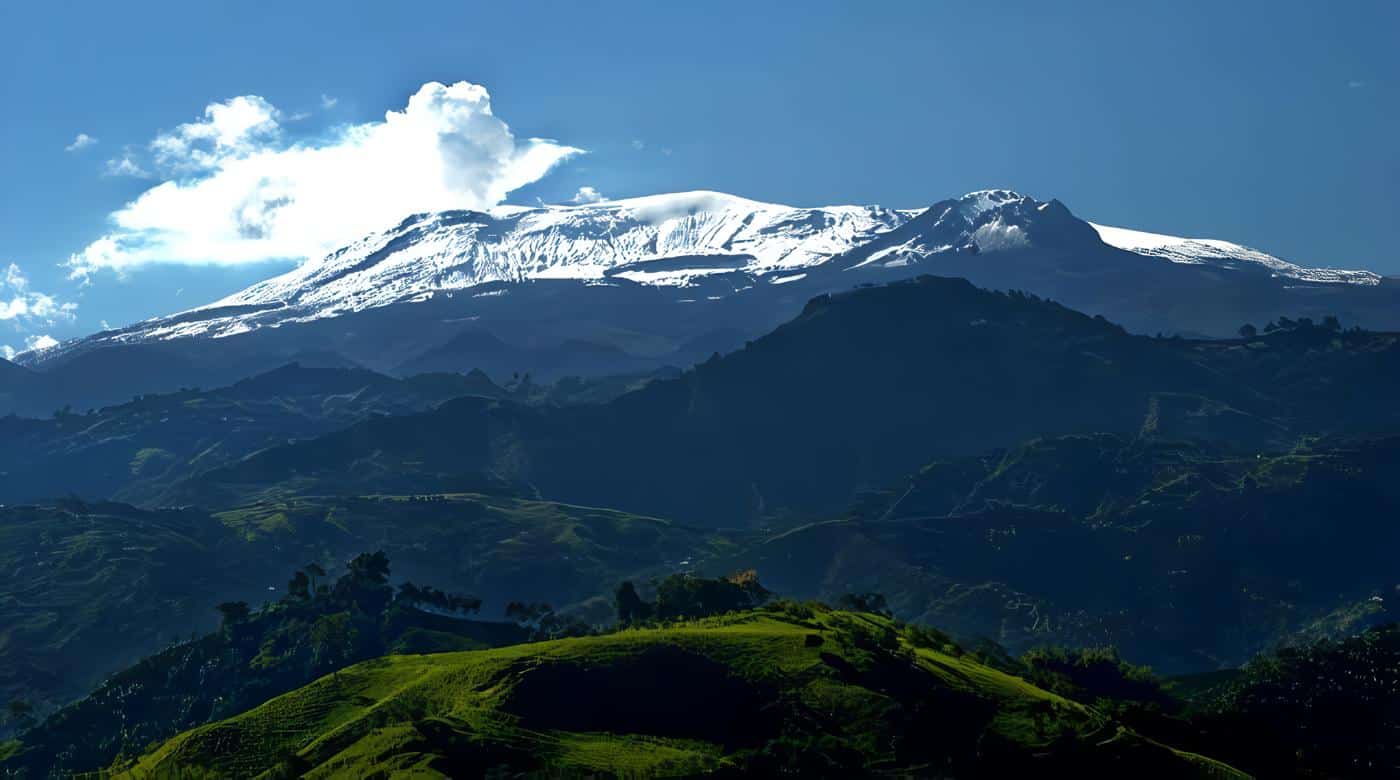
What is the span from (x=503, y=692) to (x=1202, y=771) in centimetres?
7984

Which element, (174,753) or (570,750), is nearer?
(570,750)

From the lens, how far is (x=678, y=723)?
178 m

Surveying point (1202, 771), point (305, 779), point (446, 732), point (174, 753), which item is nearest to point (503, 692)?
point (446, 732)

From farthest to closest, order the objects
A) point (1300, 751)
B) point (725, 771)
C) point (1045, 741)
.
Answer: point (1300, 751) → point (1045, 741) → point (725, 771)

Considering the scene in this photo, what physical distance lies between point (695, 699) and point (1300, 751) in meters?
81.6

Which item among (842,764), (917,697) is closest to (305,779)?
(842,764)

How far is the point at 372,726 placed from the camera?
175375 mm

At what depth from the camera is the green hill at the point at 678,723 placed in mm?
165375

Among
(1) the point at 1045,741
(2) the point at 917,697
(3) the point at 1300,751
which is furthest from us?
(3) the point at 1300,751

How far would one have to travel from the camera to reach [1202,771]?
168000mm

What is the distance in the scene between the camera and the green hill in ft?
543

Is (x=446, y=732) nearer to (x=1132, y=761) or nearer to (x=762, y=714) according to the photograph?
(x=762, y=714)

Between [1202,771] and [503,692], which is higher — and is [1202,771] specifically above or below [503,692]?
below

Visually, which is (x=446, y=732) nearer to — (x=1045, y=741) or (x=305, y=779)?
(x=305, y=779)
